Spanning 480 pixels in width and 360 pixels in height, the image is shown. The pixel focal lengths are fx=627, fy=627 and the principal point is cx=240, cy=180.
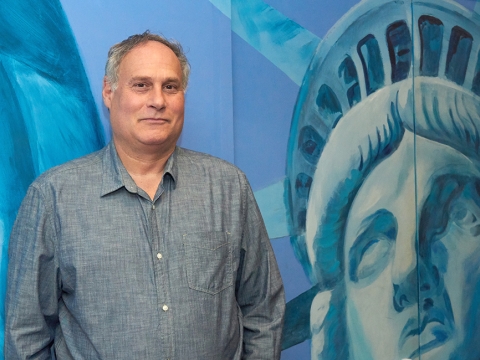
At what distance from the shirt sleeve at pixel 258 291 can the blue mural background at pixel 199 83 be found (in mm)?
374

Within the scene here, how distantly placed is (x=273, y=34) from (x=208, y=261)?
0.93 meters

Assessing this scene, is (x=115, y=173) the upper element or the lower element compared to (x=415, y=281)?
upper

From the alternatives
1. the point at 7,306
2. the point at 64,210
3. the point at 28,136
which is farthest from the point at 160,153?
the point at 7,306

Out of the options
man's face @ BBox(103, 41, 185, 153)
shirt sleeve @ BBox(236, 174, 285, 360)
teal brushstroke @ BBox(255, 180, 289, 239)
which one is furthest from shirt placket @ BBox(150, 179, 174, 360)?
teal brushstroke @ BBox(255, 180, 289, 239)

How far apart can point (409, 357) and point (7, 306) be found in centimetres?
167

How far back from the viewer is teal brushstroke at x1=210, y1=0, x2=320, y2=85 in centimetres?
220

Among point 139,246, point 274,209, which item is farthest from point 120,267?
point 274,209

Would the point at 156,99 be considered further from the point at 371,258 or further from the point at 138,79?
the point at 371,258

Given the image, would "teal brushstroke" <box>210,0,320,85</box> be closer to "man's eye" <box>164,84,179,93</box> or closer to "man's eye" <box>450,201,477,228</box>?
"man's eye" <box>164,84,179,93</box>

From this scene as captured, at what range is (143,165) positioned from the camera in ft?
5.91

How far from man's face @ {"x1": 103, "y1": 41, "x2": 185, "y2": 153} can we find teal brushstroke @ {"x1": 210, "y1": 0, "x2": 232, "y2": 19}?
43 cm

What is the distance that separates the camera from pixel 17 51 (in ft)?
6.14

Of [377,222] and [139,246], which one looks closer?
[139,246]

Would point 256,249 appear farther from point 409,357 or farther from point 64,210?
point 409,357
